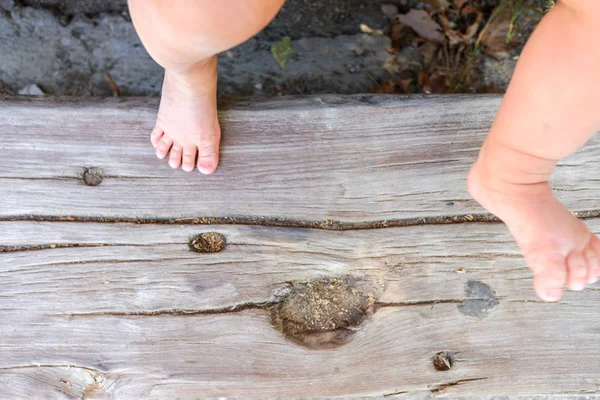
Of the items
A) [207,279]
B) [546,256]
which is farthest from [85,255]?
[546,256]

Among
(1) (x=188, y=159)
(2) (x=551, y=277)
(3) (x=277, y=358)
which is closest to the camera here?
(2) (x=551, y=277)

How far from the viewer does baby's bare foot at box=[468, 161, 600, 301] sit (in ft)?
4.42

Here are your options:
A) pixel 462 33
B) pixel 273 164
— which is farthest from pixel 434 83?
pixel 273 164

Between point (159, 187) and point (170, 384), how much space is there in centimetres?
61

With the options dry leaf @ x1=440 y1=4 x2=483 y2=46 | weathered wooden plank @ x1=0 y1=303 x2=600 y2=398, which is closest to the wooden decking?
weathered wooden plank @ x1=0 y1=303 x2=600 y2=398

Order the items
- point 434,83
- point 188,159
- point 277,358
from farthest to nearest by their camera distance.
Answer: point 434,83 < point 188,159 < point 277,358

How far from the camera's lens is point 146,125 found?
1665 millimetres

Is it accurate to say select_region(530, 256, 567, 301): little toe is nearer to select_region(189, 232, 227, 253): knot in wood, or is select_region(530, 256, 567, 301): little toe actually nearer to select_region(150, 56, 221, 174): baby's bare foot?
select_region(189, 232, 227, 253): knot in wood

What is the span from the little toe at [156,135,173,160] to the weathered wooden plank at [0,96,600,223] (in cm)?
3

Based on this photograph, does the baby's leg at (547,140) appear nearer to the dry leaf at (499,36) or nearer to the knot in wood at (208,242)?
the knot in wood at (208,242)

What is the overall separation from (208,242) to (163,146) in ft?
1.14

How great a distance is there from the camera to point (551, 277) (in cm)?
134

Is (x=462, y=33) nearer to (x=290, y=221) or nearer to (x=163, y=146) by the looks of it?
(x=290, y=221)

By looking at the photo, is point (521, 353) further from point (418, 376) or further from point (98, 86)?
point (98, 86)
